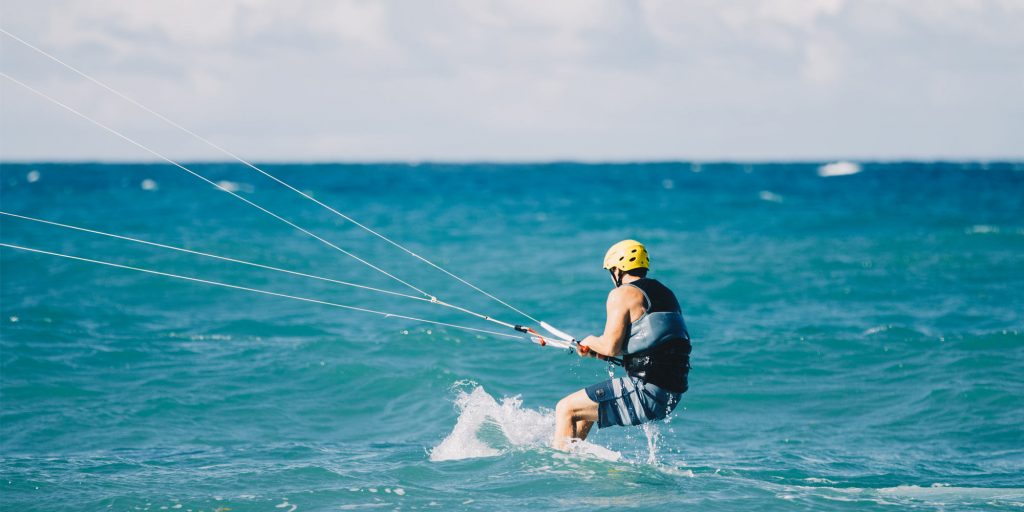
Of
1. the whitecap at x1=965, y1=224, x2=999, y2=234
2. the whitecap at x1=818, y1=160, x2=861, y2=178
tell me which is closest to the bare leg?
the whitecap at x1=965, y1=224, x2=999, y2=234

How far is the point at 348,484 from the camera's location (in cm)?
835

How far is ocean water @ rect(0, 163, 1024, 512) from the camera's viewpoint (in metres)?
8.35

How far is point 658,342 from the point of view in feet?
25.6

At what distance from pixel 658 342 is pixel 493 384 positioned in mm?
5495

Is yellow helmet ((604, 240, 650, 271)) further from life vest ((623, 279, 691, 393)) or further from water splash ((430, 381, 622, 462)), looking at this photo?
water splash ((430, 381, 622, 462))

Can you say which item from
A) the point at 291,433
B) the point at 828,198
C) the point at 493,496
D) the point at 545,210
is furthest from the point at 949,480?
the point at 828,198

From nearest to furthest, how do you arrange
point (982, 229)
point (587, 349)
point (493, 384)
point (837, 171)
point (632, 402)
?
point (587, 349) < point (632, 402) < point (493, 384) < point (982, 229) < point (837, 171)

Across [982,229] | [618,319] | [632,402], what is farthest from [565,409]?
[982,229]

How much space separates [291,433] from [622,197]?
46248 millimetres

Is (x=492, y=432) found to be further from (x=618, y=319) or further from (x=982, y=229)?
(x=982, y=229)

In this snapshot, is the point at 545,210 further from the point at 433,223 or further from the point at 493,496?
the point at 493,496

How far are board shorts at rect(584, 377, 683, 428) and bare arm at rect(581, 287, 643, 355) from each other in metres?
0.38

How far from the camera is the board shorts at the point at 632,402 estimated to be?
26.2 feet

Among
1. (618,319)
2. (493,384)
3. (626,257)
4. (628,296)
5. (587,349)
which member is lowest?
(493,384)
